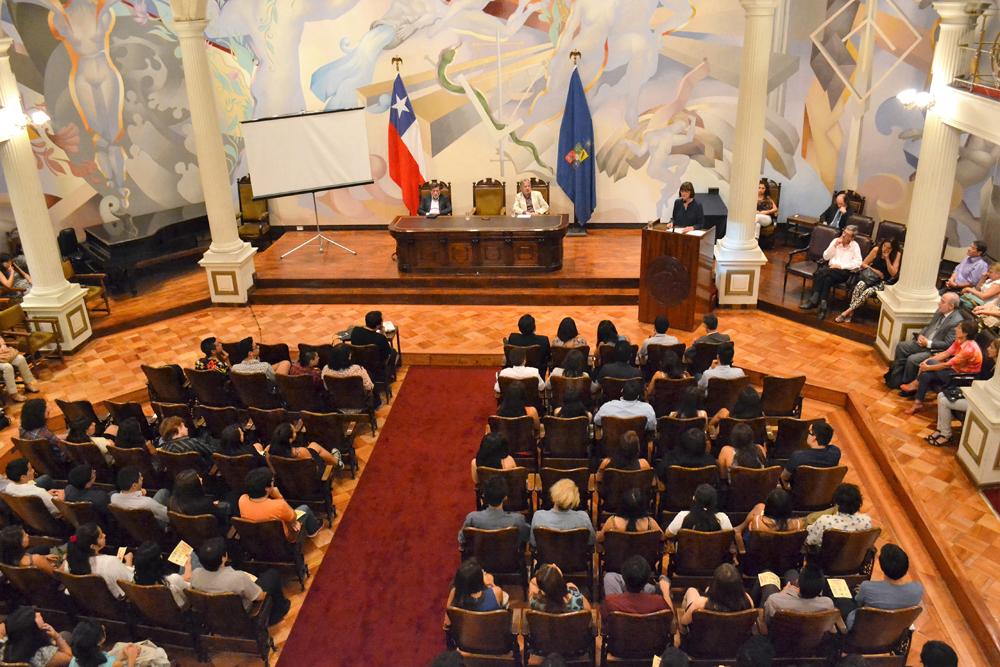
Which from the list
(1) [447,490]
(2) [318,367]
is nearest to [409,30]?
(2) [318,367]

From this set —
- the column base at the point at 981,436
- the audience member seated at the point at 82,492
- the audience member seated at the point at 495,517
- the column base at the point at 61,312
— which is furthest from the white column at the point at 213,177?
the column base at the point at 981,436

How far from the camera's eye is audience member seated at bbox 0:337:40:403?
744cm

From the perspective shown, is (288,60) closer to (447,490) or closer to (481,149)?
(481,149)

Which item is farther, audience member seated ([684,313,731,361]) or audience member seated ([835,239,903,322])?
audience member seated ([835,239,903,322])

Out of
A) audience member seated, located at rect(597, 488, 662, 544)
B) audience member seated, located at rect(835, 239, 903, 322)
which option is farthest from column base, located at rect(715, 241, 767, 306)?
audience member seated, located at rect(597, 488, 662, 544)

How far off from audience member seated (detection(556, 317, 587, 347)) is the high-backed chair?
4.58 metres

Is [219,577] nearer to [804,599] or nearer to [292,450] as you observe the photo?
[292,450]

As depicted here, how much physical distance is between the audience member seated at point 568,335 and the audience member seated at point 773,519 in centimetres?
242

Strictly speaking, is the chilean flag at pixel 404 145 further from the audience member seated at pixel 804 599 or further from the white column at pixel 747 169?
the audience member seated at pixel 804 599

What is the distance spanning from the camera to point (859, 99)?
9836 mm

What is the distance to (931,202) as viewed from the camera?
715cm

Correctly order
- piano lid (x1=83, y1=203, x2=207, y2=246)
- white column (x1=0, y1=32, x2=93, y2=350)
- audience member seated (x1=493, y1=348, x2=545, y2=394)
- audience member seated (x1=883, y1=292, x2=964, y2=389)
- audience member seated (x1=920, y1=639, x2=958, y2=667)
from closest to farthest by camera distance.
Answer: audience member seated (x1=920, y1=639, x2=958, y2=667), audience member seated (x1=493, y1=348, x2=545, y2=394), audience member seated (x1=883, y1=292, x2=964, y2=389), white column (x1=0, y1=32, x2=93, y2=350), piano lid (x1=83, y1=203, x2=207, y2=246)

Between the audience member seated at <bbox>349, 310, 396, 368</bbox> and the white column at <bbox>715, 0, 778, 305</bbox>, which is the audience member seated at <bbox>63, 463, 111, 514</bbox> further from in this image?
the white column at <bbox>715, 0, 778, 305</bbox>

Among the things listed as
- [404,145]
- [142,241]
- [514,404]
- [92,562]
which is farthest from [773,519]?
[142,241]
